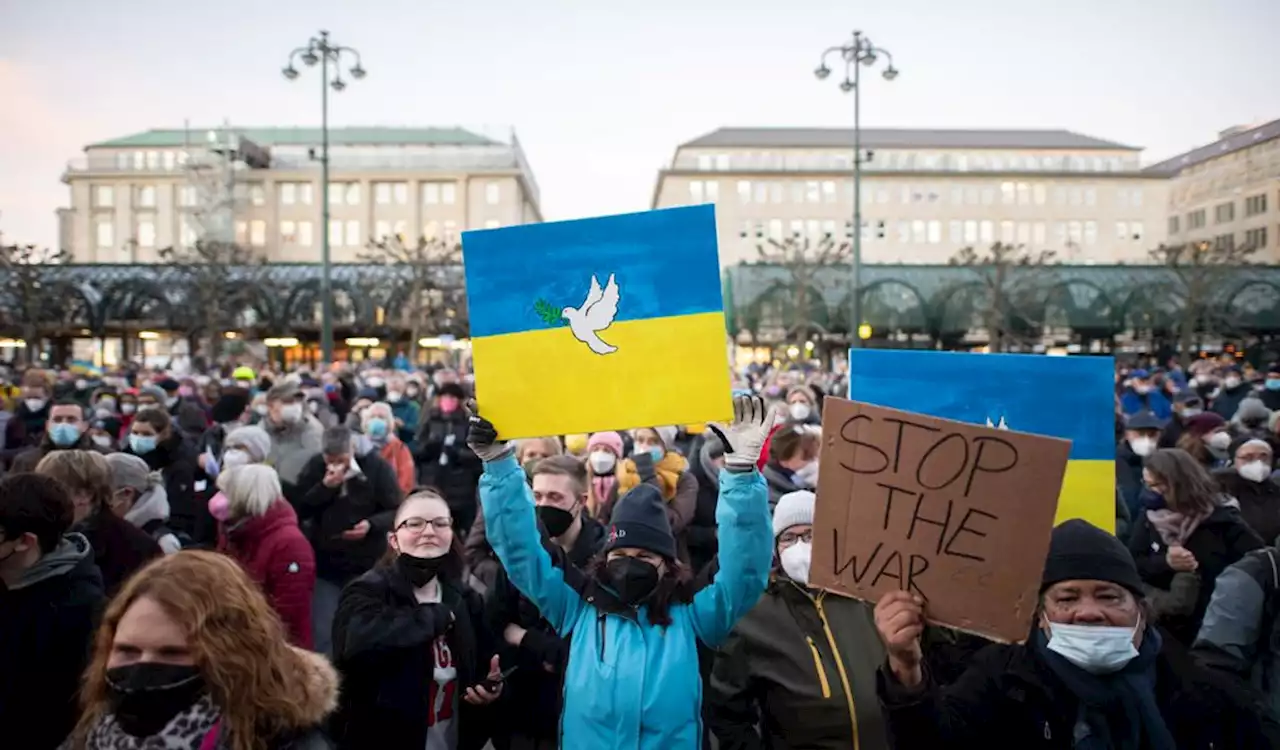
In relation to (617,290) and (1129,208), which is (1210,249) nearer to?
(617,290)

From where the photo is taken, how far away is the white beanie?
3.43m

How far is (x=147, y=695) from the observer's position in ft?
7.07

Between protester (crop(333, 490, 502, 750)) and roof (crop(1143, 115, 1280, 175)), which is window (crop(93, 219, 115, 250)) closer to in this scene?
roof (crop(1143, 115, 1280, 175))

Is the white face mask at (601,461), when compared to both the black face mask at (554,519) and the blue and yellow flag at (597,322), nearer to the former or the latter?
the black face mask at (554,519)

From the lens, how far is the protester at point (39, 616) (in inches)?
117

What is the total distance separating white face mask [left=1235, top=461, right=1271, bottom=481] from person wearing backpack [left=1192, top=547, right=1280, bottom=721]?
2.40 metres

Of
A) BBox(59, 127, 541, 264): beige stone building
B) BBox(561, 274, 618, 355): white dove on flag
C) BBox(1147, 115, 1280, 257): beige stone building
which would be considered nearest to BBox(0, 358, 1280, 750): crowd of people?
BBox(561, 274, 618, 355): white dove on flag

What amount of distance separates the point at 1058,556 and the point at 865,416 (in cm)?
78

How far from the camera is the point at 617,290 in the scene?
333 cm

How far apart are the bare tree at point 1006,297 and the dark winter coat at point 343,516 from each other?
32.0 metres

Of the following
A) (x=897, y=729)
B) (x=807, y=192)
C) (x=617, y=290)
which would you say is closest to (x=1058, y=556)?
(x=897, y=729)

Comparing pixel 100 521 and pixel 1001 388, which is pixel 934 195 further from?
pixel 100 521

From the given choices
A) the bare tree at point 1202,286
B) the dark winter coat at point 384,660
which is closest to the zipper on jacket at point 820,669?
the dark winter coat at point 384,660

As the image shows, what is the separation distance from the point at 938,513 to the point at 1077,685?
644 mm
